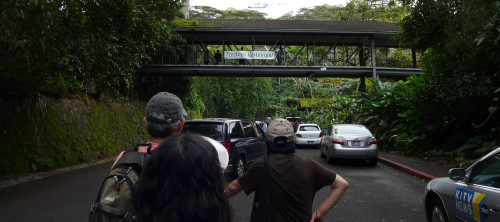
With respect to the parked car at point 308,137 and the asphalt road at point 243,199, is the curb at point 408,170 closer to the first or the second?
the asphalt road at point 243,199

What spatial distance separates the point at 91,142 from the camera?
13562 mm

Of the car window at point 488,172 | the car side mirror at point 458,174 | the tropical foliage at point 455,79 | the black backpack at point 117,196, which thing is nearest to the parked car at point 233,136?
the car side mirror at point 458,174

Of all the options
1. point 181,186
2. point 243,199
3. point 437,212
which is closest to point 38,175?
point 243,199

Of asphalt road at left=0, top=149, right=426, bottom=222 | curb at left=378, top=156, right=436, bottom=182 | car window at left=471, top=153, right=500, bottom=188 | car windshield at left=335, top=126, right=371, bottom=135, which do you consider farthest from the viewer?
car windshield at left=335, top=126, right=371, bottom=135

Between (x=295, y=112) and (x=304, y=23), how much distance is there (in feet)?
90.9

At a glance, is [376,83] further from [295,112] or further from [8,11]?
[295,112]

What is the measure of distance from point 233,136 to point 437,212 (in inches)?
207

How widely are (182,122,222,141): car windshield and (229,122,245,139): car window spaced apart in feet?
1.18

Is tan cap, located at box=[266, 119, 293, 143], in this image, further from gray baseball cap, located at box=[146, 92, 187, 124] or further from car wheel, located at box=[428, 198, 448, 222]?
car wheel, located at box=[428, 198, 448, 222]

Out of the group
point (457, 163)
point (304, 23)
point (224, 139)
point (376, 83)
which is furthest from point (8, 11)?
point (304, 23)

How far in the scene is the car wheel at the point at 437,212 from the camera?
169 inches

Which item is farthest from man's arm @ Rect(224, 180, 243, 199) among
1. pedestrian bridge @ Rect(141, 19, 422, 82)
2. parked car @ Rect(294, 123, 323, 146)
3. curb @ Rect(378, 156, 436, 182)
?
pedestrian bridge @ Rect(141, 19, 422, 82)

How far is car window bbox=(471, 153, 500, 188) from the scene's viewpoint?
11.6 feet

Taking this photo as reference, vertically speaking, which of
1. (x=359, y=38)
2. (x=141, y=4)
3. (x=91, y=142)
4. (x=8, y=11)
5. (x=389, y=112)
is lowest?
(x=91, y=142)
